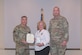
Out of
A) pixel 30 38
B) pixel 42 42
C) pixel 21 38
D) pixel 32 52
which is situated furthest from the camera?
pixel 32 52

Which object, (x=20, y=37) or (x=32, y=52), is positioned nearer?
(x=20, y=37)

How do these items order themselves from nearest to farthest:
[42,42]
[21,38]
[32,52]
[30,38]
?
[42,42] < [30,38] < [21,38] < [32,52]

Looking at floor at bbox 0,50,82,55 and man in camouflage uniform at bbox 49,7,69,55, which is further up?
man in camouflage uniform at bbox 49,7,69,55

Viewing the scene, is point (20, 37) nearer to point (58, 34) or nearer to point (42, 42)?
point (42, 42)

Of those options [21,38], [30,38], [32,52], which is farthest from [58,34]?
[32,52]

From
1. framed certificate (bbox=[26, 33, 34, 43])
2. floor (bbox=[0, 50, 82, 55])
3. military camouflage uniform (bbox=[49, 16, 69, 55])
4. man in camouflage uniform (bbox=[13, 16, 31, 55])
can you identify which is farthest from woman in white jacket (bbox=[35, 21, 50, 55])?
floor (bbox=[0, 50, 82, 55])

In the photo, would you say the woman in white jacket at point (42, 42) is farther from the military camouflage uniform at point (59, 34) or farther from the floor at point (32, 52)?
the floor at point (32, 52)

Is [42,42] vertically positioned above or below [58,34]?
below

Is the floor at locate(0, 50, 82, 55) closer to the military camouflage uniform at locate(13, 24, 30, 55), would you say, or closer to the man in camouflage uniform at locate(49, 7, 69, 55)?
the military camouflage uniform at locate(13, 24, 30, 55)

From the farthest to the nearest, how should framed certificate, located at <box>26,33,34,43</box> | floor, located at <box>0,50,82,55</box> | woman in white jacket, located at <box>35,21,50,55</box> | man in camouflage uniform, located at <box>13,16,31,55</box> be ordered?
floor, located at <box>0,50,82,55</box>, man in camouflage uniform, located at <box>13,16,31,55</box>, framed certificate, located at <box>26,33,34,43</box>, woman in white jacket, located at <box>35,21,50,55</box>

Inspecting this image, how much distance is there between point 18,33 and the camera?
475 centimetres

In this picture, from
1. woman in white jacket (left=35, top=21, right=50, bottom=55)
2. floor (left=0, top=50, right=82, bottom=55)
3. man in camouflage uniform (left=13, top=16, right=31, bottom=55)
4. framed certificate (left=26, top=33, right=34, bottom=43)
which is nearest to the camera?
woman in white jacket (left=35, top=21, right=50, bottom=55)

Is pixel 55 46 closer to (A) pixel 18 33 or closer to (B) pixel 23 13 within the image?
(A) pixel 18 33

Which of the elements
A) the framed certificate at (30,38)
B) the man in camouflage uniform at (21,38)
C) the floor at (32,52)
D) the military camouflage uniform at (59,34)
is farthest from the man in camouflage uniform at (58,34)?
the floor at (32,52)
